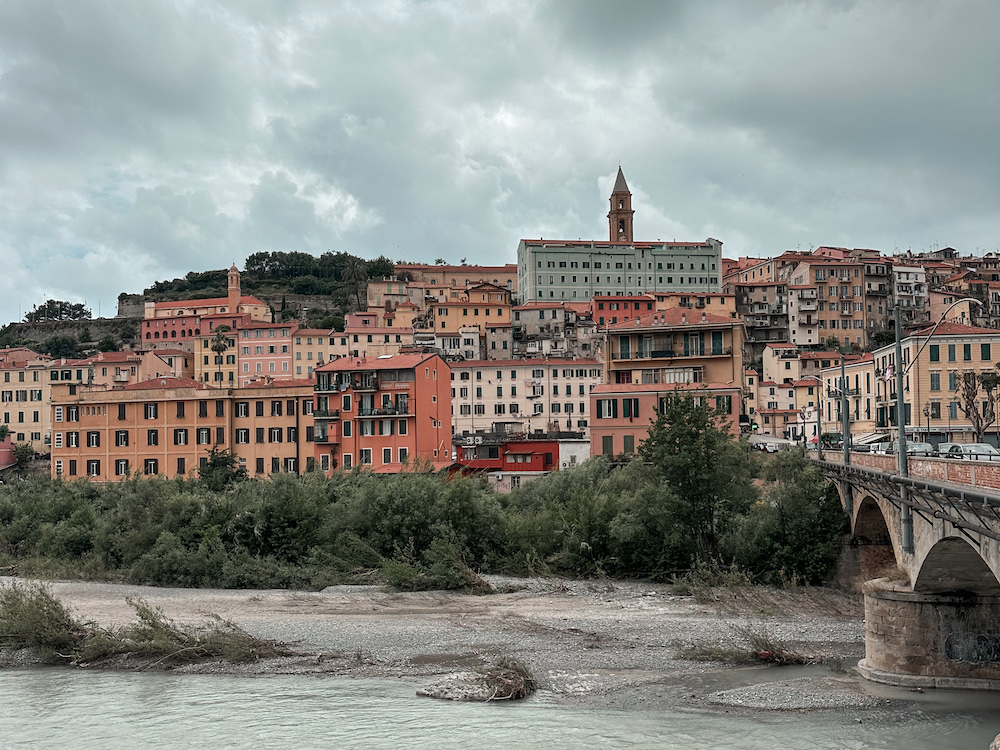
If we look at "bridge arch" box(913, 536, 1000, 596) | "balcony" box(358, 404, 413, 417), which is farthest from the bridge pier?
"balcony" box(358, 404, 413, 417)

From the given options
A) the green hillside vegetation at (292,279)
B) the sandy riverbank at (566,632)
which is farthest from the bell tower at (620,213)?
the sandy riverbank at (566,632)

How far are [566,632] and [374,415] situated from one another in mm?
36662

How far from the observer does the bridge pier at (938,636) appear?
80.0 ft

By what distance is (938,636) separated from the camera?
81.5 feet

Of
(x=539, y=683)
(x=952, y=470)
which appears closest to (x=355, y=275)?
(x=539, y=683)

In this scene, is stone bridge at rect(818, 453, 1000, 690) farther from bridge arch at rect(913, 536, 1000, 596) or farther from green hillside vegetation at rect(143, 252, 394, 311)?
green hillside vegetation at rect(143, 252, 394, 311)

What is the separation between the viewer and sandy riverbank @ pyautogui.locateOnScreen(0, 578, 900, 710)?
26.7 metres

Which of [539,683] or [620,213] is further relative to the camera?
[620,213]

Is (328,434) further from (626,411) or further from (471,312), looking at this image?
(471,312)

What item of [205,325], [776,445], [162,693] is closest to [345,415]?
[776,445]

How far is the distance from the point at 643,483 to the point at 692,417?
533cm

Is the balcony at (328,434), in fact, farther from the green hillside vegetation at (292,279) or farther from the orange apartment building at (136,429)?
the green hillside vegetation at (292,279)

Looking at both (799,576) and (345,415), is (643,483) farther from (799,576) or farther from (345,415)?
(345,415)

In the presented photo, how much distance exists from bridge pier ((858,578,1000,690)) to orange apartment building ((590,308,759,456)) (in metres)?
34.7
